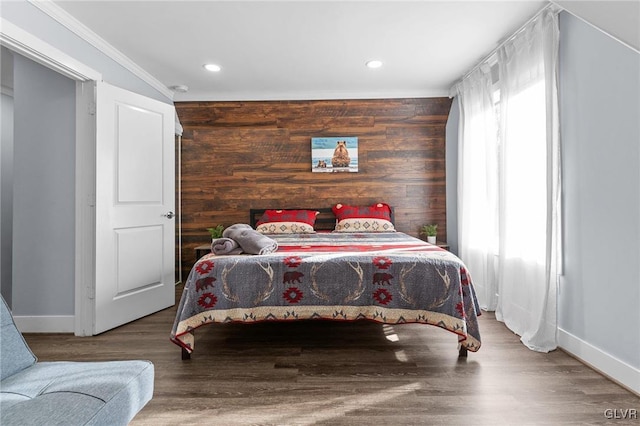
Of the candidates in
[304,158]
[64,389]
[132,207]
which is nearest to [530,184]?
[304,158]

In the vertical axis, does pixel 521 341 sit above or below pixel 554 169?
below

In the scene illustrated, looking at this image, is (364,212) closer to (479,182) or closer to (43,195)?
(479,182)

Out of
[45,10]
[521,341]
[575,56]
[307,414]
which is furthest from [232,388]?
[575,56]

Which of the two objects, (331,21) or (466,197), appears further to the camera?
(466,197)

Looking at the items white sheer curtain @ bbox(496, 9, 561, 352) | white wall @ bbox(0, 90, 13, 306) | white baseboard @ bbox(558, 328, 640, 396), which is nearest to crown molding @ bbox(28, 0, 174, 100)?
white wall @ bbox(0, 90, 13, 306)

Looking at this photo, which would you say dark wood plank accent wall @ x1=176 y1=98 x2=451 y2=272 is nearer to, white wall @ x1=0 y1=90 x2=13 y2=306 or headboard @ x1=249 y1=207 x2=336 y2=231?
headboard @ x1=249 y1=207 x2=336 y2=231

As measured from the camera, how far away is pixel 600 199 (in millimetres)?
2125

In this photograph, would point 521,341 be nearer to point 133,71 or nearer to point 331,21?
point 331,21

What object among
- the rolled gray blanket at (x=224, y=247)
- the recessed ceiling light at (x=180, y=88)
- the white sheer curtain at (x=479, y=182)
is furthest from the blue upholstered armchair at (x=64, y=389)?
the recessed ceiling light at (x=180, y=88)

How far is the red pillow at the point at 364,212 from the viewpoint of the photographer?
13.9 ft

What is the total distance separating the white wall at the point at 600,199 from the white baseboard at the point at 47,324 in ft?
12.7

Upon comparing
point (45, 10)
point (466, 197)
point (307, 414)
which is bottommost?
point (307, 414)

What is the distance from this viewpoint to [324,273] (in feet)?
7.54

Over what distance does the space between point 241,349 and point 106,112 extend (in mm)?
2286
